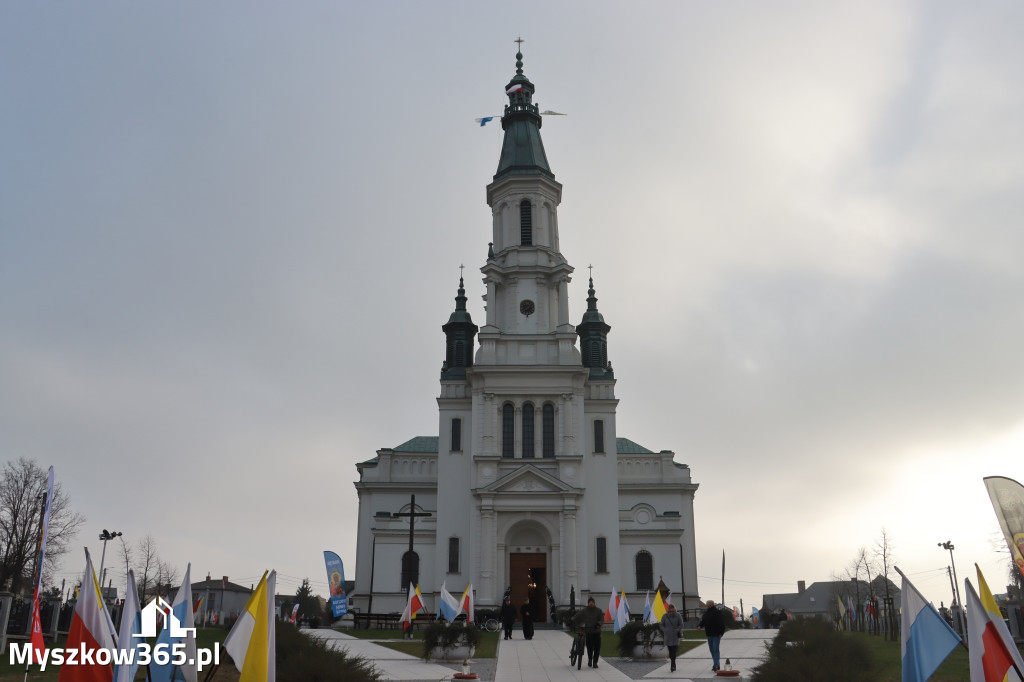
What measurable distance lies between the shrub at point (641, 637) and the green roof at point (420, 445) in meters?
37.1

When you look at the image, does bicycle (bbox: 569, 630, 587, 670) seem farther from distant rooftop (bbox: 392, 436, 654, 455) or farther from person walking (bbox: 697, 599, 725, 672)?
distant rooftop (bbox: 392, 436, 654, 455)

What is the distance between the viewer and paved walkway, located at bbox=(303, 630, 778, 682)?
17938 millimetres

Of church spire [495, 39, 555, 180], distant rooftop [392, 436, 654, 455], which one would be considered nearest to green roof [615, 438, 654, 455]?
distant rooftop [392, 436, 654, 455]

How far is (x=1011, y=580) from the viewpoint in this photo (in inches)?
2124

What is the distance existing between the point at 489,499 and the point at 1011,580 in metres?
35.3

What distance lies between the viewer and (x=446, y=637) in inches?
834

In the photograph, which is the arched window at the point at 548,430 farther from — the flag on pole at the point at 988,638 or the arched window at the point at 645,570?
the flag on pole at the point at 988,638

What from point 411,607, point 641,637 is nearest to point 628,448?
point 411,607

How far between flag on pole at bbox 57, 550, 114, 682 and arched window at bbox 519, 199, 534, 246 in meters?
42.9

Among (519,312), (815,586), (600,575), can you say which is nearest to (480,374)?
(519,312)

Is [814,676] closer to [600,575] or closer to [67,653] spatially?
[67,653]

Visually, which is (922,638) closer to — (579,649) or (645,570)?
(579,649)

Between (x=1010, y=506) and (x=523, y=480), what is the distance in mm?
27842

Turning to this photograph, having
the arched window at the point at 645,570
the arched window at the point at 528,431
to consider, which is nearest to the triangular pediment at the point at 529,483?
the arched window at the point at 528,431
